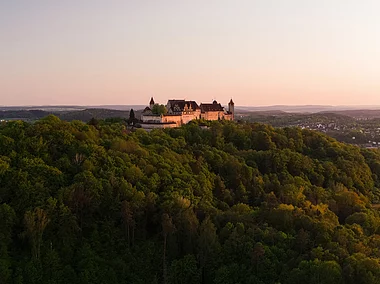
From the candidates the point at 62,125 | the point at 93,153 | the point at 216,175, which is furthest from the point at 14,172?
the point at 216,175

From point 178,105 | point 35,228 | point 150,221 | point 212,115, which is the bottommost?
point 150,221

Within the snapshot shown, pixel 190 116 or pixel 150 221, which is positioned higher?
pixel 190 116

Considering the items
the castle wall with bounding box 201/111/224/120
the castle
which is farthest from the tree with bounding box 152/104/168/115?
the castle wall with bounding box 201/111/224/120

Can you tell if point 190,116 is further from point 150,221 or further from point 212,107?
point 150,221

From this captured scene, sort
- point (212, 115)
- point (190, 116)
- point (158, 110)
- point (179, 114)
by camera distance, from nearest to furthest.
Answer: point (158, 110)
point (179, 114)
point (190, 116)
point (212, 115)

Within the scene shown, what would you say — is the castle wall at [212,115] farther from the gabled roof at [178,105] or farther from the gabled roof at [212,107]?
the gabled roof at [178,105]

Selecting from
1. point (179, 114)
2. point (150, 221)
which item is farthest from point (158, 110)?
point (150, 221)

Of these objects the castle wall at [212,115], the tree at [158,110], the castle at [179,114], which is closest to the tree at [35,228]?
the castle at [179,114]
